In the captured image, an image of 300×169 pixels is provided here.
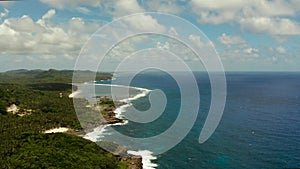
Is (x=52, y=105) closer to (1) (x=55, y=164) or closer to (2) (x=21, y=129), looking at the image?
(2) (x=21, y=129)

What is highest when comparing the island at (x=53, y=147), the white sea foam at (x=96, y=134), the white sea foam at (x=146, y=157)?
the island at (x=53, y=147)

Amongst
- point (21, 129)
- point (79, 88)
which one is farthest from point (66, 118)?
point (79, 88)

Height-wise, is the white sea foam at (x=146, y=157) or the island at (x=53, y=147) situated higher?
the island at (x=53, y=147)

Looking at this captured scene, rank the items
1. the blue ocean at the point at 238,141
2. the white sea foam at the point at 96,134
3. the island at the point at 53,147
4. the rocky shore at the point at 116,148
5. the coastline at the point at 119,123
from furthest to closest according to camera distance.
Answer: the white sea foam at the point at 96,134, the blue ocean at the point at 238,141, the coastline at the point at 119,123, the rocky shore at the point at 116,148, the island at the point at 53,147

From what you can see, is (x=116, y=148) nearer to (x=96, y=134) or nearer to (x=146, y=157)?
(x=146, y=157)

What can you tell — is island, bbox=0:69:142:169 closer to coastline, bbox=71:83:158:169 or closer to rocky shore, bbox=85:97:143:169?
rocky shore, bbox=85:97:143:169

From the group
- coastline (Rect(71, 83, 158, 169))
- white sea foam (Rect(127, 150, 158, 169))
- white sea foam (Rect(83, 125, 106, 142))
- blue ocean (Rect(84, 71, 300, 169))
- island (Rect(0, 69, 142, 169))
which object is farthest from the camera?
Result: white sea foam (Rect(83, 125, 106, 142))

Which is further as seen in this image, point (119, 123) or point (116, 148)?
point (119, 123)

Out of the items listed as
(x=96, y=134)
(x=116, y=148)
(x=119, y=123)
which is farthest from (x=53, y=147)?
(x=119, y=123)

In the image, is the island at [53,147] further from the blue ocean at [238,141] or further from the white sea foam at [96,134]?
the blue ocean at [238,141]

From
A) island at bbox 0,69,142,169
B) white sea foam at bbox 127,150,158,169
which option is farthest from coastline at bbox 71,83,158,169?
island at bbox 0,69,142,169

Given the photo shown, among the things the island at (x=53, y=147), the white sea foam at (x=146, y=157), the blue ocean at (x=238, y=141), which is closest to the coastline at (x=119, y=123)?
the white sea foam at (x=146, y=157)

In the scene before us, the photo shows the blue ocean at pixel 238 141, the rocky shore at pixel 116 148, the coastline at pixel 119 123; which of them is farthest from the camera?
the blue ocean at pixel 238 141
